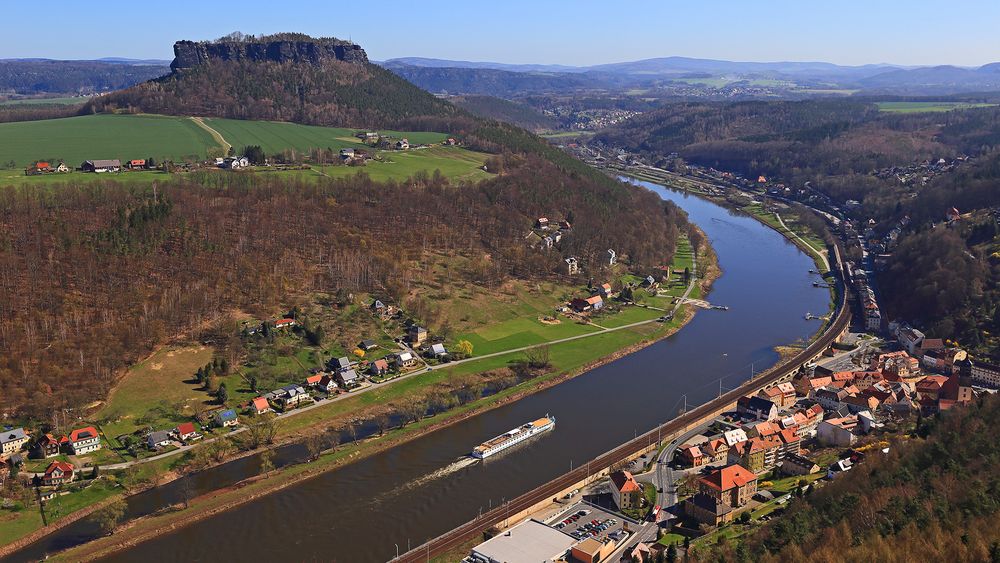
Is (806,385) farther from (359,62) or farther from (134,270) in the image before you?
(359,62)

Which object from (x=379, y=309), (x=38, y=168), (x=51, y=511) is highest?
(x=38, y=168)

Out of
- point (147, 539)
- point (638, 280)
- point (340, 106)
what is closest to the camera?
point (147, 539)

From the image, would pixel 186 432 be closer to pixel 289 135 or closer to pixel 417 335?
pixel 417 335

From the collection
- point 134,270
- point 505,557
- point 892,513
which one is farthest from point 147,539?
point 892,513

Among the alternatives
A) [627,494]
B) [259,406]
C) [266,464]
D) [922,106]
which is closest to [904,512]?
[627,494]

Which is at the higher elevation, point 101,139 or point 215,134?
point 101,139

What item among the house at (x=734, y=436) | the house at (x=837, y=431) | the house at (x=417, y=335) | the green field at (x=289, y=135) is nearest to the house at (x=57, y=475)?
the house at (x=417, y=335)

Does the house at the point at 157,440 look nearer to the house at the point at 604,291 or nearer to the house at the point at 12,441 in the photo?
the house at the point at 12,441

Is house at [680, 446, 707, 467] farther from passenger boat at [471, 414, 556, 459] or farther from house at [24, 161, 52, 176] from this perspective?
house at [24, 161, 52, 176]
